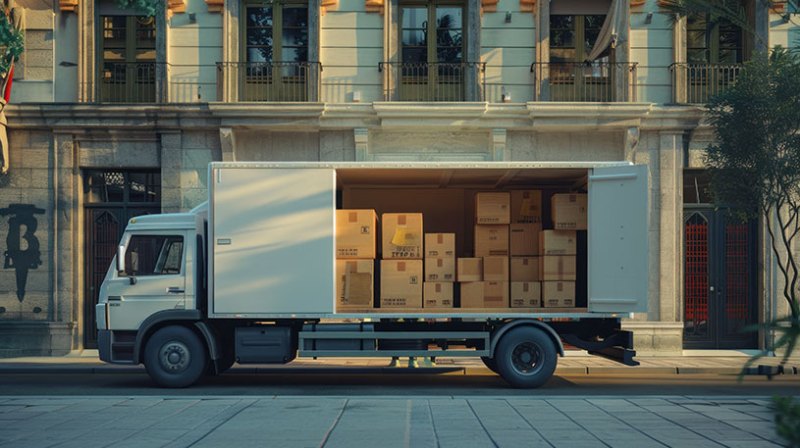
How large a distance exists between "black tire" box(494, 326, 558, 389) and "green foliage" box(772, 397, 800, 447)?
10075 mm

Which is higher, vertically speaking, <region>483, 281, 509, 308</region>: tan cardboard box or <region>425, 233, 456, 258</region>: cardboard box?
<region>425, 233, 456, 258</region>: cardboard box

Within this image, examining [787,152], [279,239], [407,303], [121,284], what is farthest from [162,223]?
[787,152]

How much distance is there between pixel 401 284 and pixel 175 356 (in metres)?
3.61

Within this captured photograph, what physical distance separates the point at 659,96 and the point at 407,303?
28.6 feet

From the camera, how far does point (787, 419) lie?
2.49 metres

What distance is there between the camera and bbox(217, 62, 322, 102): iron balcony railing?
1820 cm

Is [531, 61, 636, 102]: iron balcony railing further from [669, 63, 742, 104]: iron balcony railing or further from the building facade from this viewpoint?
[669, 63, 742, 104]: iron balcony railing

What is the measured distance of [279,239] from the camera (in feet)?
40.9

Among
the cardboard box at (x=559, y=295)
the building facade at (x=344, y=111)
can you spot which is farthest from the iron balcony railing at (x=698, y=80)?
the cardboard box at (x=559, y=295)

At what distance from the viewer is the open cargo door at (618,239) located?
39.7 ft

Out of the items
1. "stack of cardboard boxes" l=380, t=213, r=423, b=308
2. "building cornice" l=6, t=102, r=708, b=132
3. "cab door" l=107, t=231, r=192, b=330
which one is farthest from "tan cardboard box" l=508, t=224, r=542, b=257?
"cab door" l=107, t=231, r=192, b=330

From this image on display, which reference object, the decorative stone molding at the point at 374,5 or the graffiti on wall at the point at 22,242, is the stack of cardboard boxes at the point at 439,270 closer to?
the decorative stone molding at the point at 374,5

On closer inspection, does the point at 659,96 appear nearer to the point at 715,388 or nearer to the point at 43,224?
the point at 715,388

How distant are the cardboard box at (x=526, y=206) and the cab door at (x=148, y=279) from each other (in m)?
5.31
